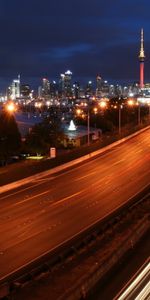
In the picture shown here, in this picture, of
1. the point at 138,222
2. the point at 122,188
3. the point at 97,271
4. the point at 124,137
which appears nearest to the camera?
the point at 97,271

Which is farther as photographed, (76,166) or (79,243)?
(76,166)

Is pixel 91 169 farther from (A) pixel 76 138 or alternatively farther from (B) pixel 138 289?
(B) pixel 138 289

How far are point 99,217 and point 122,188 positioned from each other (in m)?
10.2

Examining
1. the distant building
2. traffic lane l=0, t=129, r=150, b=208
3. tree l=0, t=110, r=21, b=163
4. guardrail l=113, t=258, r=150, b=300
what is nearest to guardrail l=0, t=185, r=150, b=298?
guardrail l=113, t=258, r=150, b=300

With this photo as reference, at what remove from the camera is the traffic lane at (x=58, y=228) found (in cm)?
1990

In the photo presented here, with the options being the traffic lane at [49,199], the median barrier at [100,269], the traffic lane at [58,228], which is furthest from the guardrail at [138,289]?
the traffic lane at [49,199]

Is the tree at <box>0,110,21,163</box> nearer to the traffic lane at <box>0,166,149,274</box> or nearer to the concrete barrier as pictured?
the concrete barrier

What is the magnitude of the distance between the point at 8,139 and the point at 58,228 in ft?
137

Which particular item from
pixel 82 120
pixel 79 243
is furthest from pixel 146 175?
pixel 82 120

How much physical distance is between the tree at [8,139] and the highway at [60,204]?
14.3 metres

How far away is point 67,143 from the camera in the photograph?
80.0 metres

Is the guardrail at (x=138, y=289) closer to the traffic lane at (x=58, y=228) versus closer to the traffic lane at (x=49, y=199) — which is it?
the traffic lane at (x=58, y=228)

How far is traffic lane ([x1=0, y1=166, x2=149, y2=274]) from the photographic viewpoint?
1990 cm

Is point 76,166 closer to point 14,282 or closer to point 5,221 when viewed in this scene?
point 5,221
